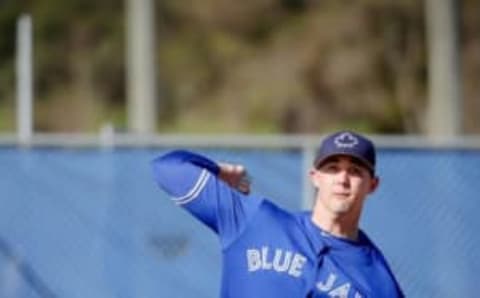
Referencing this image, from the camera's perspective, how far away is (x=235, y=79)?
36.9 m

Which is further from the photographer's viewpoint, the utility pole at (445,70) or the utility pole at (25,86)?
the utility pole at (445,70)

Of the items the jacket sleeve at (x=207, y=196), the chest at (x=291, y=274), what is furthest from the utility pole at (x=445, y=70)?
the chest at (x=291, y=274)

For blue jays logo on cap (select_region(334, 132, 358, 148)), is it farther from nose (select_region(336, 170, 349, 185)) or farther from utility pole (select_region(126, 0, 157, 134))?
utility pole (select_region(126, 0, 157, 134))

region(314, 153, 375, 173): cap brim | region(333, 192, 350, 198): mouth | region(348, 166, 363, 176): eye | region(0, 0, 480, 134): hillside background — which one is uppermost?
region(314, 153, 375, 173): cap brim

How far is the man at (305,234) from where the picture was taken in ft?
18.4

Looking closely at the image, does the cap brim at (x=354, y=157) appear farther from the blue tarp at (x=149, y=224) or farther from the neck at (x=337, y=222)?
the blue tarp at (x=149, y=224)

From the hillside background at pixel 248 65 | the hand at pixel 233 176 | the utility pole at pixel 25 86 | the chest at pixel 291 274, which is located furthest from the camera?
the hillside background at pixel 248 65

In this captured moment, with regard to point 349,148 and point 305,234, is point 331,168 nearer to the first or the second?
point 349,148

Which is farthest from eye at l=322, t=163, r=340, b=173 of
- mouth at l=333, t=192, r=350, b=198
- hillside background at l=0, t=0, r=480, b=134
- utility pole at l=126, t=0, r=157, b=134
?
hillside background at l=0, t=0, r=480, b=134

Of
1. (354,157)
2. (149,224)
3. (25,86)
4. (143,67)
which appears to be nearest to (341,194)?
(354,157)

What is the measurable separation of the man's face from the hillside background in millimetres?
23141

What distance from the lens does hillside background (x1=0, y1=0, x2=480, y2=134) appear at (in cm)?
3312

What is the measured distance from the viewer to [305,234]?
571 centimetres

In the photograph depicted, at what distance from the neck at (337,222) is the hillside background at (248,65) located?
23.2 meters
